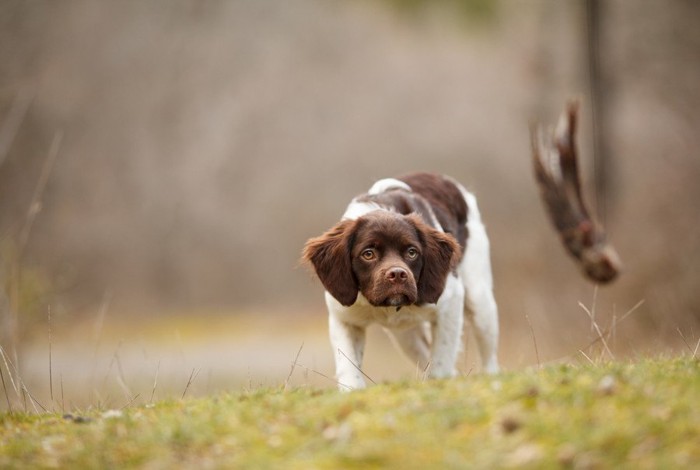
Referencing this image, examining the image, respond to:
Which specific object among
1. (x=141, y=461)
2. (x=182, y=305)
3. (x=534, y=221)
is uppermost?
(x=141, y=461)

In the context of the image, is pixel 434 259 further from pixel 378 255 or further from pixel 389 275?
pixel 389 275

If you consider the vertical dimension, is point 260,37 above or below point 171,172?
above

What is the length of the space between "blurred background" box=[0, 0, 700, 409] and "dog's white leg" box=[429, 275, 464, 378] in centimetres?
801

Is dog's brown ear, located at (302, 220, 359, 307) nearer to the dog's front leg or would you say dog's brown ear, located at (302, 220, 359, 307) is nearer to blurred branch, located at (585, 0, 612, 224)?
the dog's front leg

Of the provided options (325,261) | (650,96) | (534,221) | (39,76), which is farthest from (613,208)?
(39,76)

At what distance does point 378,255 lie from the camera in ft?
19.2

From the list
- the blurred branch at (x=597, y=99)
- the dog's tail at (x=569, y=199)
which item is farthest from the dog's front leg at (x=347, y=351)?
the blurred branch at (x=597, y=99)

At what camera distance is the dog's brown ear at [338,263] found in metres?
5.91

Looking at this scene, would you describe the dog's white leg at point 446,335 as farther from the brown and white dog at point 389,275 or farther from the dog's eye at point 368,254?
the dog's eye at point 368,254

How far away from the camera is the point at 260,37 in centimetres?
2306

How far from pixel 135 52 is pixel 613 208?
11959 mm

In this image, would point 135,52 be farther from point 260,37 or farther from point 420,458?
point 420,458

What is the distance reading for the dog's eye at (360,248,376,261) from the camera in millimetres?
5871

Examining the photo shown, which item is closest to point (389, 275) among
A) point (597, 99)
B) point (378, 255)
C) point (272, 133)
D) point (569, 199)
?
point (378, 255)
